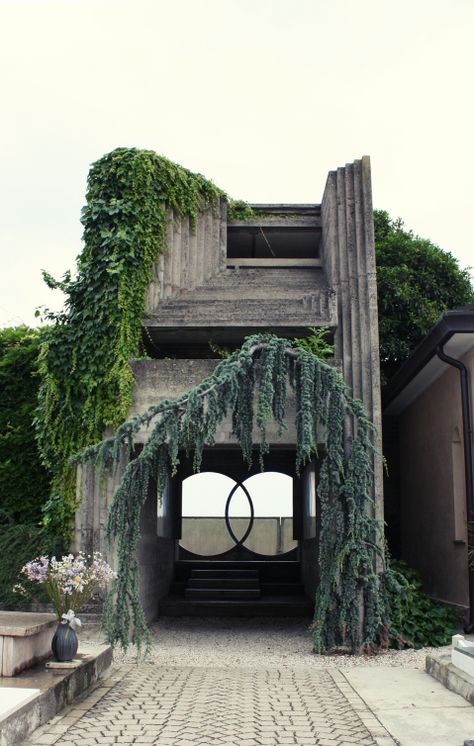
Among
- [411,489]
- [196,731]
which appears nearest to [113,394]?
[196,731]

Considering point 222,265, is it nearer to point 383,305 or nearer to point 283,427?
point 283,427

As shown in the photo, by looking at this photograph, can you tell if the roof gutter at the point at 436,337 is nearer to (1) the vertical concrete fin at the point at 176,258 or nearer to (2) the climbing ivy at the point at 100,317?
(1) the vertical concrete fin at the point at 176,258

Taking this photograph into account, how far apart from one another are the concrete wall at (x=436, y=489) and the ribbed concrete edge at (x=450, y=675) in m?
3.04

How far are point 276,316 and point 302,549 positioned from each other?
6.84 m

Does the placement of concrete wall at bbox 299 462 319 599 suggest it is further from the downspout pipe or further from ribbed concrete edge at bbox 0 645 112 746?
ribbed concrete edge at bbox 0 645 112 746

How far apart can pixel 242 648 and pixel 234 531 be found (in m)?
6.78

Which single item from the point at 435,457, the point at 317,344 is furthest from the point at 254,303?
the point at 435,457

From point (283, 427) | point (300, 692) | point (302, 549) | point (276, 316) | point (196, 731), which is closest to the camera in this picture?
point (196, 731)

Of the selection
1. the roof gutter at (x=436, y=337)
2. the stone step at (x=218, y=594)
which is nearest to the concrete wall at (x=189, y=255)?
the roof gutter at (x=436, y=337)

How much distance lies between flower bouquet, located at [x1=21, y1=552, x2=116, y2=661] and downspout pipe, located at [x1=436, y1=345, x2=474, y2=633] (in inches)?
206

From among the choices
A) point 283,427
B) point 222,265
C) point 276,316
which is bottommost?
point 283,427

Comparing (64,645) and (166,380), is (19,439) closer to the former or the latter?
(166,380)

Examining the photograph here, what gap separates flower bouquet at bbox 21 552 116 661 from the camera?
6543mm

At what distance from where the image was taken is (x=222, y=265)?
1258 cm
